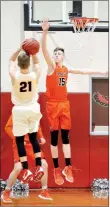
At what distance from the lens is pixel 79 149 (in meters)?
5.53

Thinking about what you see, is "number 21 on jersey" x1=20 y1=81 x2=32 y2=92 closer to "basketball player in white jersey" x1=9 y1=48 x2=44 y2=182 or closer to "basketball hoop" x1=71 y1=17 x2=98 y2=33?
"basketball player in white jersey" x1=9 y1=48 x2=44 y2=182

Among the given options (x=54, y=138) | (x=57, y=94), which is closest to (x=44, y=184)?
(x=54, y=138)

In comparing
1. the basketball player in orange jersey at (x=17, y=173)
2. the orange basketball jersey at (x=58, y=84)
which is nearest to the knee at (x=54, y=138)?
the basketball player in orange jersey at (x=17, y=173)

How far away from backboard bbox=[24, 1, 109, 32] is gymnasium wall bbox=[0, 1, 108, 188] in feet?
0.28

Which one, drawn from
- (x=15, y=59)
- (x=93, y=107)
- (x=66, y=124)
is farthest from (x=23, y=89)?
(x=93, y=107)

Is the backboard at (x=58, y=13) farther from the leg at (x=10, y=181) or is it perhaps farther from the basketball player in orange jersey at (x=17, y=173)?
the leg at (x=10, y=181)

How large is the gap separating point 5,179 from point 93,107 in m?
1.35

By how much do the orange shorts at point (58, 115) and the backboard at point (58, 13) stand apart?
91cm

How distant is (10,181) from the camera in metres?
5.00

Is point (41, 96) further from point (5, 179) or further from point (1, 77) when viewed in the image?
point (5, 179)

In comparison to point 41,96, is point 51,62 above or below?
above

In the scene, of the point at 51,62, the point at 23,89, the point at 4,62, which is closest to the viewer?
the point at 23,89

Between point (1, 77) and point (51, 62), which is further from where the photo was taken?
point (1, 77)

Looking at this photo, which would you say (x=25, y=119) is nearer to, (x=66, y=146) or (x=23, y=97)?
(x=23, y=97)
